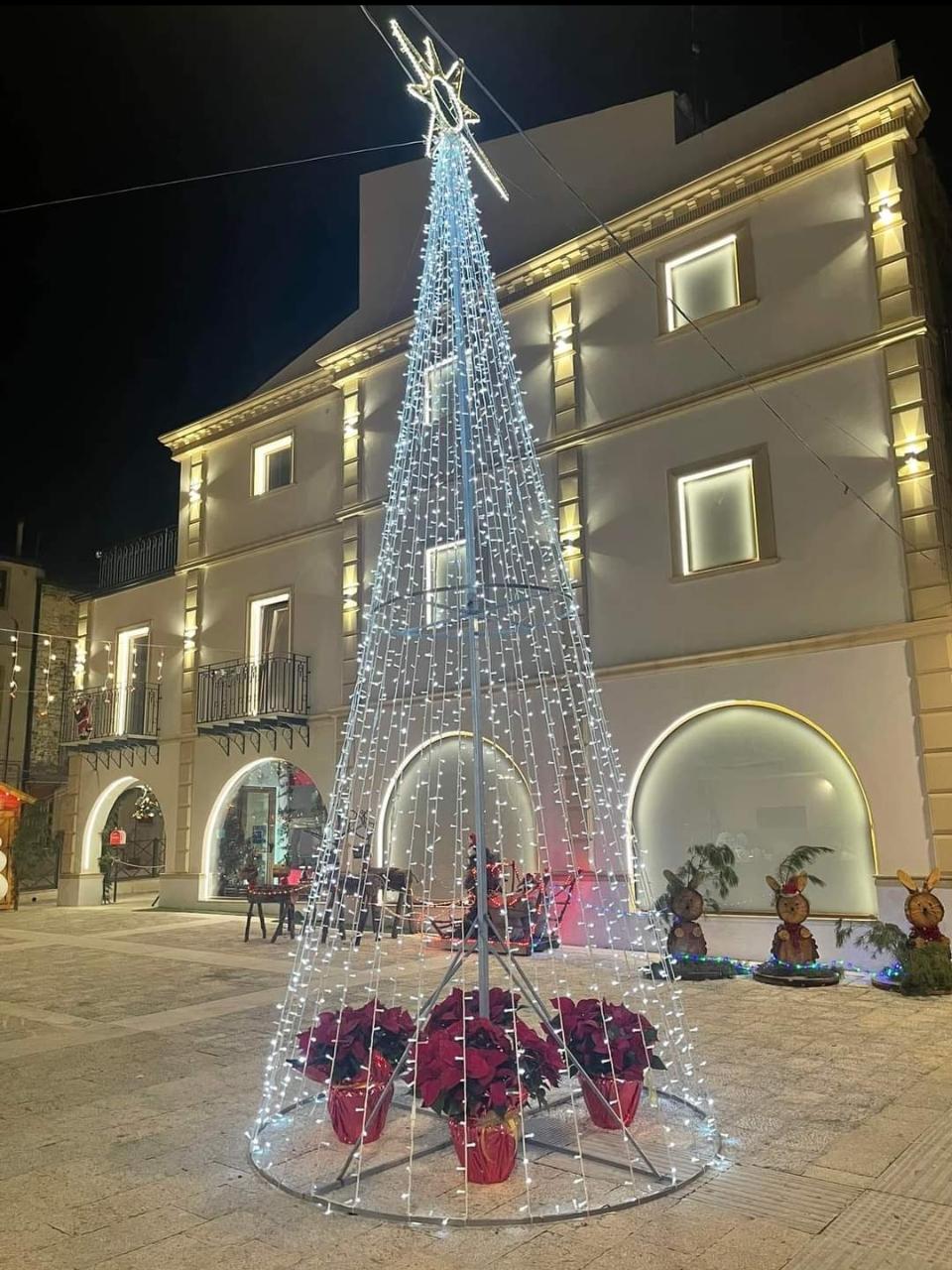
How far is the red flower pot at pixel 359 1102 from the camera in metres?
4.32

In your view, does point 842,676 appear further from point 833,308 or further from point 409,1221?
point 409,1221

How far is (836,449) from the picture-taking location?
9.82m

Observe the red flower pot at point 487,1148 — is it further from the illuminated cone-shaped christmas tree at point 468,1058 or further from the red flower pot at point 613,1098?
the red flower pot at point 613,1098

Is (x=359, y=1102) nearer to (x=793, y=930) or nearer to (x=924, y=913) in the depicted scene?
(x=793, y=930)

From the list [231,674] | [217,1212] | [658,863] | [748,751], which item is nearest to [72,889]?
[231,674]

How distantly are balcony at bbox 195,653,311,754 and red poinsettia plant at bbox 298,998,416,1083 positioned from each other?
1003cm

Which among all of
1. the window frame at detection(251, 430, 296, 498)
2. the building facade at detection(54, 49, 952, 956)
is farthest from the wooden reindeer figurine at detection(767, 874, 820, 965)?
the window frame at detection(251, 430, 296, 498)

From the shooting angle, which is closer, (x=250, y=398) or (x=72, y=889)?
(x=250, y=398)

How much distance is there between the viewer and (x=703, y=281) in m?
11.3

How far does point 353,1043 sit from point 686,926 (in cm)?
567

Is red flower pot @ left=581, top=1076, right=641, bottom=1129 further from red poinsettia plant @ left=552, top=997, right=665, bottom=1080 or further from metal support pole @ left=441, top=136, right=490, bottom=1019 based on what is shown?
metal support pole @ left=441, top=136, right=490, bottom=1019

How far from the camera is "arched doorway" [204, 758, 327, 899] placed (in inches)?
607

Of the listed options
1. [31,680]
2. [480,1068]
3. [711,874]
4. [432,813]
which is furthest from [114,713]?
[480,1068]

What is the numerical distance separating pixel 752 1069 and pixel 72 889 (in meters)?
15.3
